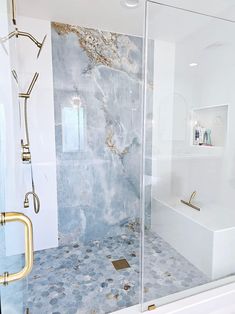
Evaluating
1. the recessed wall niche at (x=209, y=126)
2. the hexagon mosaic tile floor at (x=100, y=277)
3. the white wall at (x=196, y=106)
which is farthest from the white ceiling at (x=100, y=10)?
the hexagon mosaic tile floor at (x=100, y=277)

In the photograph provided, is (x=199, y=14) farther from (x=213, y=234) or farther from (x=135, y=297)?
(x=135, y=297)

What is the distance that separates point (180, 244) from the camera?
2.21 meters

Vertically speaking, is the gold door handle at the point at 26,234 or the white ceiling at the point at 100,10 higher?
the white ceiling at the point at 100,10

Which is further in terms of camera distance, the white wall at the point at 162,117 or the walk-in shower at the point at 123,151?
the white wall at the point at 162,117

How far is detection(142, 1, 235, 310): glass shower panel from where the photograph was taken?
190cm

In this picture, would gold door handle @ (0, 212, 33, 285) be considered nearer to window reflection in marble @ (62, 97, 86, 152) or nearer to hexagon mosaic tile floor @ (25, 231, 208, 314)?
hexagon mosaic tile floor @ (25, 231, 208, 314)

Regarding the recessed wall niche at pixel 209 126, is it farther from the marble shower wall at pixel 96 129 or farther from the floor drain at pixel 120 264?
the floor drain at pixel 120 264

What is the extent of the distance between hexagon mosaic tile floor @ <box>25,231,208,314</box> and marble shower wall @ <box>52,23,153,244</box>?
0.30 meters

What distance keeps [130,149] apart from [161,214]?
0.85 m

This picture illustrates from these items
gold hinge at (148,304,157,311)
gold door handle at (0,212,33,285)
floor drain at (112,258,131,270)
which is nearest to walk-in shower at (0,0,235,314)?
floor drain at (112,258,131,270)

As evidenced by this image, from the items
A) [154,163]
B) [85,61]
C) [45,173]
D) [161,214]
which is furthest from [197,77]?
[45,173]

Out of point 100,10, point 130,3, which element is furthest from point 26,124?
point 130,3

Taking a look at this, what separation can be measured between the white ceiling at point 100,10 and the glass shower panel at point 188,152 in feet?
0.39

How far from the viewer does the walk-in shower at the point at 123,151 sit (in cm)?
185
